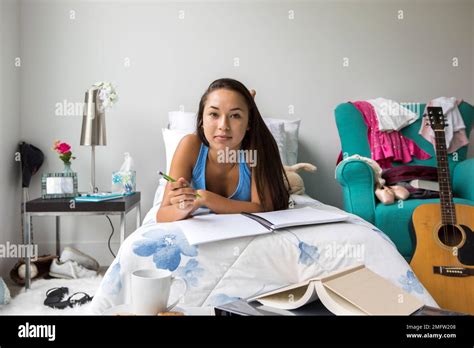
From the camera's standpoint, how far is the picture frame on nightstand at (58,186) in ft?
6.59

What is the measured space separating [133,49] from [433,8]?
1.96 m

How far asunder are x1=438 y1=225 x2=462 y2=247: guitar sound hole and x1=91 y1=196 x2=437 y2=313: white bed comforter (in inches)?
25.2

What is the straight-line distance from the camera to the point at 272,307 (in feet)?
1.90

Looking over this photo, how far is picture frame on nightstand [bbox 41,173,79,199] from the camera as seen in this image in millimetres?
2010

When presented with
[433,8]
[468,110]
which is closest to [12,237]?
[468,110]

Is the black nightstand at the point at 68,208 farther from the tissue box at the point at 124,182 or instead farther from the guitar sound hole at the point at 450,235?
the guitar sound hole at the point at 450,235

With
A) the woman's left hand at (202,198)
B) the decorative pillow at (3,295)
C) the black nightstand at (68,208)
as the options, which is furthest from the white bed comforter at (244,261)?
the decorative pillow at (3,295)

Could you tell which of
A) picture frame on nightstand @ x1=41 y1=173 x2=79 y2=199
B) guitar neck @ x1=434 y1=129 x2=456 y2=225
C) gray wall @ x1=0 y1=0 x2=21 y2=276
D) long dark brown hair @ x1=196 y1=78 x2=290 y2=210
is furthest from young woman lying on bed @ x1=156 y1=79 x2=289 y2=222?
gray wall @ x1=0 y1=0 x2=21 y2=276

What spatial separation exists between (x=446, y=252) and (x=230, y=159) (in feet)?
2.79

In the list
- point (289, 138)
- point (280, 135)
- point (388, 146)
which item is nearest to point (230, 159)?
point (280, 135)

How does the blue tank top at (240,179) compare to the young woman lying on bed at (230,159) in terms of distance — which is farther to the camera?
the blue tank top at (240,179)

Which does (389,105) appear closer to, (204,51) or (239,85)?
(204,51)

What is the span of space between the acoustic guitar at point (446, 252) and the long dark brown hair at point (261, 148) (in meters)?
0.57

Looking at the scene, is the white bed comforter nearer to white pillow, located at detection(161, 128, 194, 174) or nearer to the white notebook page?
the white notebook page
